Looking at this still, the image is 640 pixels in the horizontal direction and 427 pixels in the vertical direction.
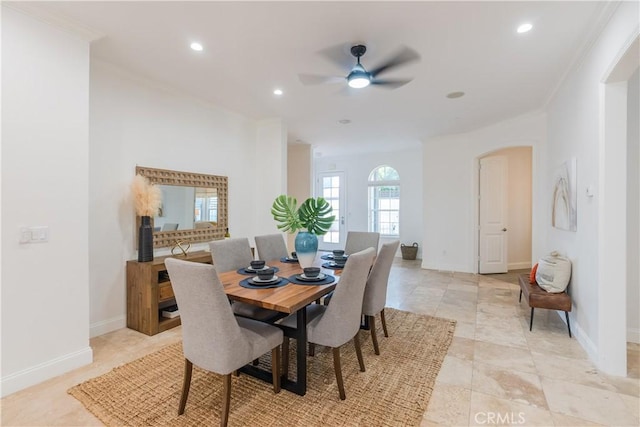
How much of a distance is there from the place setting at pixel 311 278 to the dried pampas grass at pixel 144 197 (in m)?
1.85

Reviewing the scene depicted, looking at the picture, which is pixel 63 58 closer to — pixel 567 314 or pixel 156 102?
pixel 156 102

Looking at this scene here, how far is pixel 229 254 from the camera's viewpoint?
9.36ft

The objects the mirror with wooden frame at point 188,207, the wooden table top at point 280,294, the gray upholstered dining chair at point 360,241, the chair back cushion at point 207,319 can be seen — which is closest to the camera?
the chair back cushion at point 207,319

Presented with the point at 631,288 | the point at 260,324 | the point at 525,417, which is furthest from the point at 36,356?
the point at 631,288

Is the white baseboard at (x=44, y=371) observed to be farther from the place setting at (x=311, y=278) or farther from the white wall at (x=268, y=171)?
the white wall at (x=268, y=171)

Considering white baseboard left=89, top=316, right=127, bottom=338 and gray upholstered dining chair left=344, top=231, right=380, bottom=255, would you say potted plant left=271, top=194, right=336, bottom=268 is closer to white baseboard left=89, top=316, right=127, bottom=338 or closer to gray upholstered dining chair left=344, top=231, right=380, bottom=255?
gray upholstered dining chair left=344, top=231, right=380, bottom=255

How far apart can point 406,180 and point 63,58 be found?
6669mm

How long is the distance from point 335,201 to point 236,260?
589 cm

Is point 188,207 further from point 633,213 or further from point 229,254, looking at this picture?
point 633,213

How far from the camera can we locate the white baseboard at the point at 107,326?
2959mm

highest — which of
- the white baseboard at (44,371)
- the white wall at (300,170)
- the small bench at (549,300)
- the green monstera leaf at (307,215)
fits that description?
the white wall at (300,170)

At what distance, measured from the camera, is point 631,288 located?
2.88 metres

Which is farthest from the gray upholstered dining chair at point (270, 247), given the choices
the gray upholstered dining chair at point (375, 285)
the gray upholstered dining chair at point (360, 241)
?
the gray upholstered dining chair at point (375, 285)

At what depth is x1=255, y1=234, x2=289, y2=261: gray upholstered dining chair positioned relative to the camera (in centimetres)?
333
